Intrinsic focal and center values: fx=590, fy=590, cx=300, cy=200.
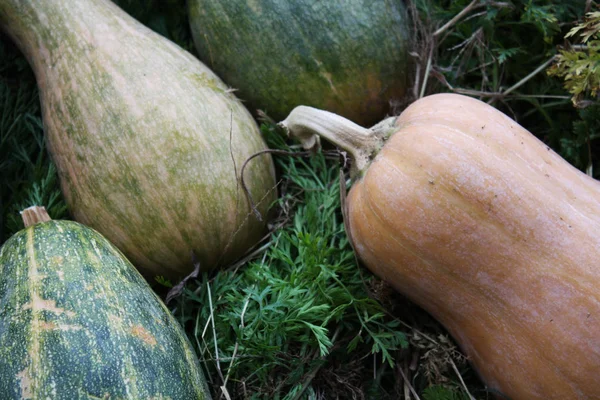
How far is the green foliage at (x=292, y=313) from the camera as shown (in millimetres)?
1619

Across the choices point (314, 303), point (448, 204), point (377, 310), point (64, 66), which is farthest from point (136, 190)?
point (448, 204)

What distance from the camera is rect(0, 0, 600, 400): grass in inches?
64.2

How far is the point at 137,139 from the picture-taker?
1689 millimetres

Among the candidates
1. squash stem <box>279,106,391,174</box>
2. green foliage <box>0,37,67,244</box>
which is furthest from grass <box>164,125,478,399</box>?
green foliage <box>0,37,67,244</box>

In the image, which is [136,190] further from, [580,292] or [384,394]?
[580,292]

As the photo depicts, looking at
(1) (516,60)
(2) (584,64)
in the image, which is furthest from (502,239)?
A: (1) (516,60)

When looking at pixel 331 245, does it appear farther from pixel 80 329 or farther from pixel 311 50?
pixel 80 329

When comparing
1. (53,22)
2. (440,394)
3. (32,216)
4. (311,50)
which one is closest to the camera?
(440,394)

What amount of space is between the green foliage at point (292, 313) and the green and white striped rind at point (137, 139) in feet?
0.41

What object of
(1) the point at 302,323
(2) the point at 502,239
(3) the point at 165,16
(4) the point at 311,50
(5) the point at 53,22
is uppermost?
(5) the point at 53,22

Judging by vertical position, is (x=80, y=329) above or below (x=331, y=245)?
above

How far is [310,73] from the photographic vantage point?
193 centimetres

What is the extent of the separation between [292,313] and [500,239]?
58cm

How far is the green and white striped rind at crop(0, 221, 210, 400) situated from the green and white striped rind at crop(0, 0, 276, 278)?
21 centimetres
